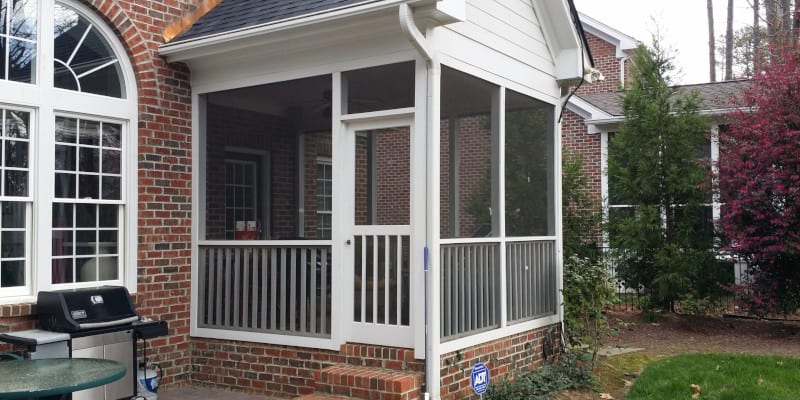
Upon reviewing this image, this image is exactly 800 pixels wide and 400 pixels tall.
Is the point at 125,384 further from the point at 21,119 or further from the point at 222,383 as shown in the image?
Result: the point at 21,119

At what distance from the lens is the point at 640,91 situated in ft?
39.2

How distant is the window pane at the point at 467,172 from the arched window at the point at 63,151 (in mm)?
3022

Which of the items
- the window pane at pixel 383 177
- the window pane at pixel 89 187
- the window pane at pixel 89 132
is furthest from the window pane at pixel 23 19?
the window pane at pixel 383 177

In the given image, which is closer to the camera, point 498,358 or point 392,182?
point 498,358

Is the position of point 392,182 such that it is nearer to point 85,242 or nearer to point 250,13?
point 250,13

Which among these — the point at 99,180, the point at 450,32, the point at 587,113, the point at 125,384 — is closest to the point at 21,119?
the point at 99,180

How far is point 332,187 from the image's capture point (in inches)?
254

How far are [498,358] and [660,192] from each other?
5807 mm

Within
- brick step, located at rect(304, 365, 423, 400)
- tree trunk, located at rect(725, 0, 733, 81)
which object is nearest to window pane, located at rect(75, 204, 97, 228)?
brick step, located at rect(304, 365, 423, 400)

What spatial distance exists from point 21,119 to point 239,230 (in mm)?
3787

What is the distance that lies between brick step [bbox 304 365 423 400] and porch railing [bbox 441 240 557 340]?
0.55 meters

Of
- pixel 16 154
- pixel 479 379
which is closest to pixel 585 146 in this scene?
pixel 479 379

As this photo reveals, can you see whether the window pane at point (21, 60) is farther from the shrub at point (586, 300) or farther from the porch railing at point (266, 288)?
the shrub at point (586, 300)

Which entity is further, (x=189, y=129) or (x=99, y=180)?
(x=189, y=129)
